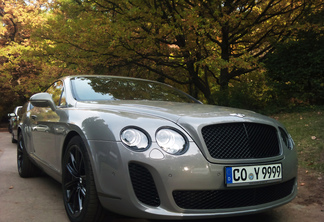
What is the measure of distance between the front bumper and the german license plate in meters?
0.05

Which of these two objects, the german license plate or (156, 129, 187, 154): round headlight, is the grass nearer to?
the german license plate

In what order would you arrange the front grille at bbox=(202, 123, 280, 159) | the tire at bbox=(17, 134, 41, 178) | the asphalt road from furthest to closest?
the tire at bbox=(17, 134, 41, 178) < the asphalt road < the front grille at bbox=(202, 123, 280, 159)

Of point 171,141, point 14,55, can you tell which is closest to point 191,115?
point 171,141

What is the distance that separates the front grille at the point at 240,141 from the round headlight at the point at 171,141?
0.19 m

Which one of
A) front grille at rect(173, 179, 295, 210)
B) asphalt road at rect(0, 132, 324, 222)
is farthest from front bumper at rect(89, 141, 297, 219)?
asphalt road at rect(0, 132, 324, 222)

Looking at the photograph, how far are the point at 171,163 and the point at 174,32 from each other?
8623 millimetres

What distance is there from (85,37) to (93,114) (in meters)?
9.74

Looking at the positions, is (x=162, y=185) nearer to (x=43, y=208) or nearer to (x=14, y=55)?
(x=43, y=208)

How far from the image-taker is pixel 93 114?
9.53 feet

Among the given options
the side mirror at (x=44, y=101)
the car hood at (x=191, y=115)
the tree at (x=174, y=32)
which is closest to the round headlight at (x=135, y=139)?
the car hood at (x=191, y=115)

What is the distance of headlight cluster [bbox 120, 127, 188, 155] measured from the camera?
2.43m

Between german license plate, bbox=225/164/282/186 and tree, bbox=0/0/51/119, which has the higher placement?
tree, bbox=0/0/51/119

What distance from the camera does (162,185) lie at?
2.38m

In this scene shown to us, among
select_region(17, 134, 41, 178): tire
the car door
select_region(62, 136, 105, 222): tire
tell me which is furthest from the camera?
select_region(17, 134, 41, 178): tire
